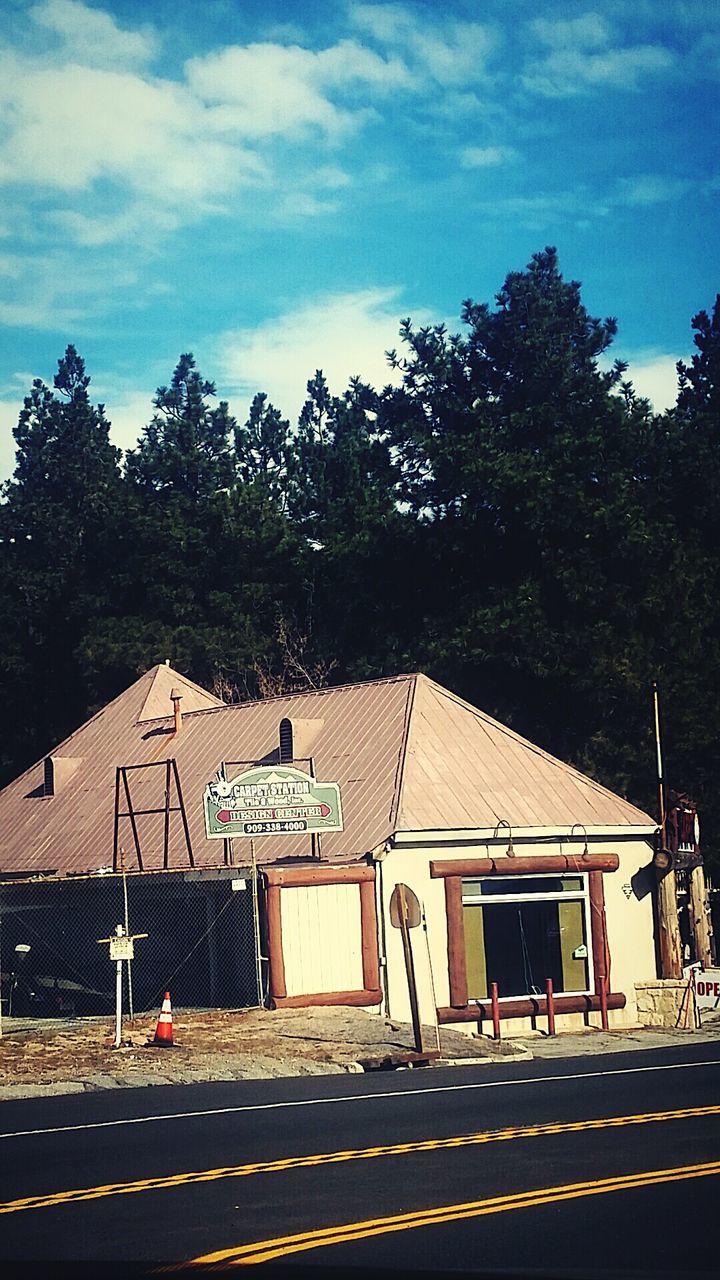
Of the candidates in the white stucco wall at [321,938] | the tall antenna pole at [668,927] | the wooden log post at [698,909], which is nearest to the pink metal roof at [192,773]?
the white stucco wall at [321,938]

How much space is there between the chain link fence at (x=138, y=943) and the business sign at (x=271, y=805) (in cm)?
110

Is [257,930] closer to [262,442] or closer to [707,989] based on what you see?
[707,989]

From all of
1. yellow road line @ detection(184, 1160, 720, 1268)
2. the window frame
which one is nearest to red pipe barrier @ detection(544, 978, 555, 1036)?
the window frame

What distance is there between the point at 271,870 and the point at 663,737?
62.5 feet

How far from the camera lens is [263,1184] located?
11.9 meters

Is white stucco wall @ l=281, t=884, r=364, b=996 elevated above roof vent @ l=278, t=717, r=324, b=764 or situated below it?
below

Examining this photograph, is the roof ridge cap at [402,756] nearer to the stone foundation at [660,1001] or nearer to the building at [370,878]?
the building at [370,878]

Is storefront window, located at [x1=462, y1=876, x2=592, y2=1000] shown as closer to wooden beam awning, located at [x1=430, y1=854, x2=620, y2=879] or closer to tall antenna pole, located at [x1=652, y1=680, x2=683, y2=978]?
wooden beam awning, located at [x1=430, y1=854, x2=620, y2=879]

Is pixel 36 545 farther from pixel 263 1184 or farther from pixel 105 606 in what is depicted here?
pixel 263 1184

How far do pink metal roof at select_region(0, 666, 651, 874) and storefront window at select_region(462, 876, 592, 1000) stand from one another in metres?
1.25

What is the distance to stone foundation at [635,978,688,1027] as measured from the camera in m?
31.2

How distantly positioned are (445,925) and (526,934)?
6.66ft

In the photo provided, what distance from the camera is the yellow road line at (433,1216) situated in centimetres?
933

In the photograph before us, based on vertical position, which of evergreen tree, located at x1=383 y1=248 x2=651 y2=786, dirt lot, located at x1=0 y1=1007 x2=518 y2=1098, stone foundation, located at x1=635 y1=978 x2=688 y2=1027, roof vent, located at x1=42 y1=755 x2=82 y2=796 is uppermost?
evergreen tree, located at x1=383 y1=248 x2=651 y2=786
